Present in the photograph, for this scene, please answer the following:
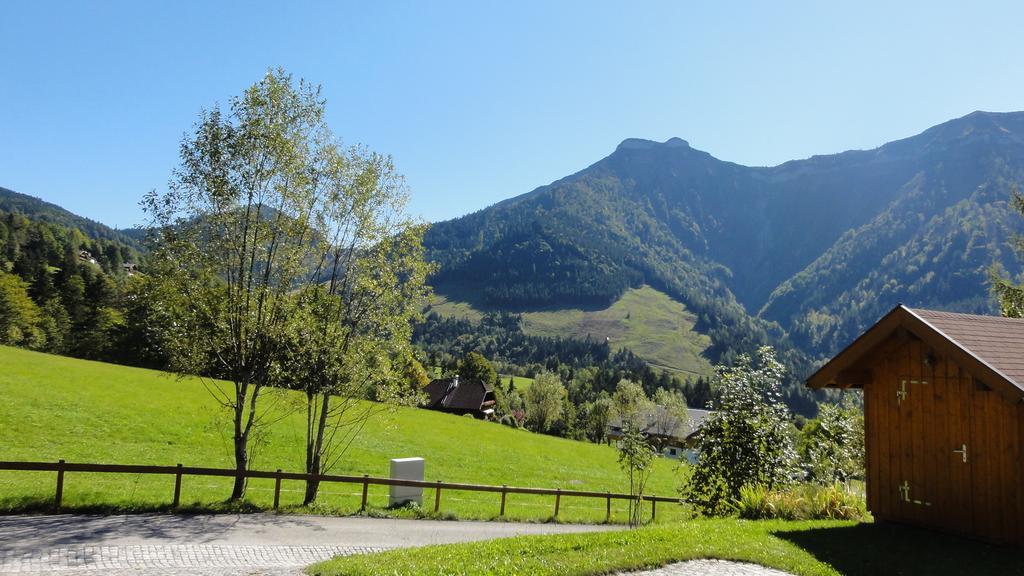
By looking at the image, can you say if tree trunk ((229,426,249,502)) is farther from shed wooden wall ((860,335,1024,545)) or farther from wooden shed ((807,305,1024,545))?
shed wooden wall ((860,335,1024,545))

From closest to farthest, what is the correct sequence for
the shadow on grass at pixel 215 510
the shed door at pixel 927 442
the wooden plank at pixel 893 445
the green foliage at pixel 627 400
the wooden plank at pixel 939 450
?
the shed door at pixel 927 442 < the wooden plank at pixel 939 450 < the wooden plank at pixel 893 445 < the shadow on grass at pixel 215 510 < the green foliage at pixel 627 400

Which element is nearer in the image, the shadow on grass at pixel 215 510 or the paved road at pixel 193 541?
the paved road at pixel 193 541

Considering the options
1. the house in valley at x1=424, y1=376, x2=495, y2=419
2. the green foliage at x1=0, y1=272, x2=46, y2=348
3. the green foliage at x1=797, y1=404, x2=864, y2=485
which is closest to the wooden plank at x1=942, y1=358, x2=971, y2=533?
the green foliage at x1=797, y1=404, x2=864, y2=485

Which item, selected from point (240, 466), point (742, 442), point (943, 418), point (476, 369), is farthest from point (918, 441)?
point (476, 369)

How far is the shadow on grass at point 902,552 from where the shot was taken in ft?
29.6

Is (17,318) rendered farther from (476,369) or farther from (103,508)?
(103,508)

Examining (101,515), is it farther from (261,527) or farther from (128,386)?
(128,386)

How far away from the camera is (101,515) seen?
544 inches

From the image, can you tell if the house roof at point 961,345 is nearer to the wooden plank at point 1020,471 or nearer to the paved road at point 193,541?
the wooden plank at point 1020,471

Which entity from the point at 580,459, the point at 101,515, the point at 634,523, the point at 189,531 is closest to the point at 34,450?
the point at 101,515

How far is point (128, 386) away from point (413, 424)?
19.4 m

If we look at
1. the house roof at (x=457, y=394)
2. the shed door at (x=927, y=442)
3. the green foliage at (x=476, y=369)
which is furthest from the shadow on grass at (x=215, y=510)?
the green foliage at (x=476, y=369)

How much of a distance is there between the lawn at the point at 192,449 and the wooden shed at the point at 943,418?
10.9 m

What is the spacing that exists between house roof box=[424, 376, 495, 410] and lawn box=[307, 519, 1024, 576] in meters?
77.3
